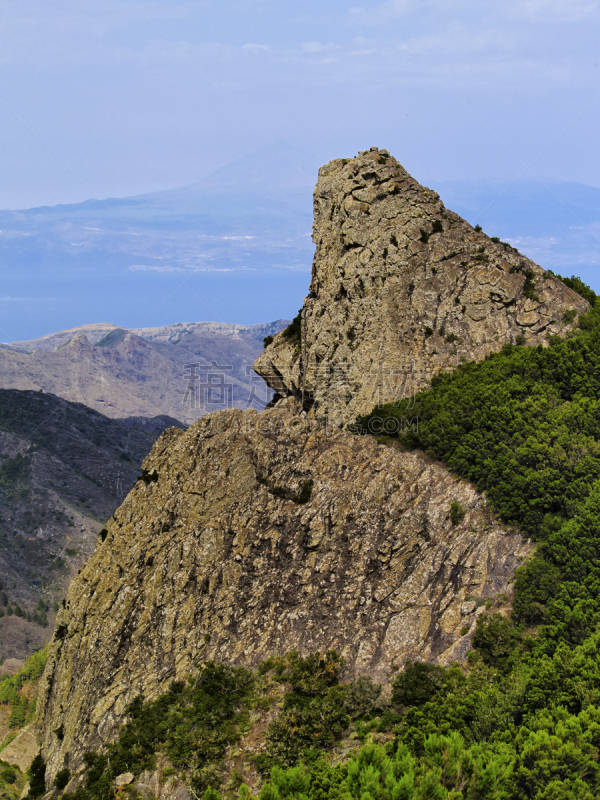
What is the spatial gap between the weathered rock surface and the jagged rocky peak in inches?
324

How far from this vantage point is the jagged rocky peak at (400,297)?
5419 cm

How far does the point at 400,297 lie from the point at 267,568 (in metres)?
26.3

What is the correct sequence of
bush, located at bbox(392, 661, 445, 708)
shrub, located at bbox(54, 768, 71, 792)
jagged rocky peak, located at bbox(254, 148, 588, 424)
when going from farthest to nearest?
jagged rocky peak, located at bbox(254, 148, 588, 424)
shrub, located at bbox(54, 768, 71, 792)
bush, located at bbox(392, 661, 445, 708)

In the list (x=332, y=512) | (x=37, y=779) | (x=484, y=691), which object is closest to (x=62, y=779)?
(x=37, y=779)

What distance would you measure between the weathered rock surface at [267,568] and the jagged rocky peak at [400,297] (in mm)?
8230

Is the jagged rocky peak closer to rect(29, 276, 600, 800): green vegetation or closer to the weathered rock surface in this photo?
rect(29, 276, 600, 800): green vegetation

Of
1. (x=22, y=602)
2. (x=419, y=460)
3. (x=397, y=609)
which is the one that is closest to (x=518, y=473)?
(x=419, y=460)

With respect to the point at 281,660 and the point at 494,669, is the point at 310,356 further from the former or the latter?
the point at 494,669

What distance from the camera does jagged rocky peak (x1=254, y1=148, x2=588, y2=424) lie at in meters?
54.2

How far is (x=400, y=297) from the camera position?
55688 millimetres

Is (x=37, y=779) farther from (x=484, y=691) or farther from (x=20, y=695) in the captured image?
(x=20, y=695)

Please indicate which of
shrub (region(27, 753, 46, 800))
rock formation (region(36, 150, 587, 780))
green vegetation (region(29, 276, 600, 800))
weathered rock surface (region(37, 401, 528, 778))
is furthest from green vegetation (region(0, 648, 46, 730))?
green vegetation (region(29, 276, 600, 800))

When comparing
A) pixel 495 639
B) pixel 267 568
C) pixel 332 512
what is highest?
pixel 332 512

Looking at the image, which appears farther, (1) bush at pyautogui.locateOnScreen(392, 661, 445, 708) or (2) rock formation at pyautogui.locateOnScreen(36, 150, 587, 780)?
(2) rock formation at pyautogui.locateOnScreen(36, 150, 587, 780)
